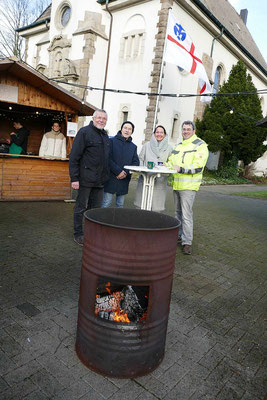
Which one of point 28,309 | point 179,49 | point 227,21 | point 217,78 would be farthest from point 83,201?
point 227,21

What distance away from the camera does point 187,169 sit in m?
4.27

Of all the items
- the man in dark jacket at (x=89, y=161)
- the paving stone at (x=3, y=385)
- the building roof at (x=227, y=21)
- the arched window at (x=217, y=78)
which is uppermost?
the building roof at (x=227, y=21)

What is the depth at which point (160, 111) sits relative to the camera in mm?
16172

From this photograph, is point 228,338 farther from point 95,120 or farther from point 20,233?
point 20,233

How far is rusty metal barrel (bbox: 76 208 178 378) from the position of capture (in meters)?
1.78

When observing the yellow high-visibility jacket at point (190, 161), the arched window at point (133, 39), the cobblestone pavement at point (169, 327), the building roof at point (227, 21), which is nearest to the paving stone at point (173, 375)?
the cobblestone pavement at point (169, 327)

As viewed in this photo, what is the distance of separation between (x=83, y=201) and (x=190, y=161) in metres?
1.67

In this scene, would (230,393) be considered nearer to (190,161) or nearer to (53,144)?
(190,161)

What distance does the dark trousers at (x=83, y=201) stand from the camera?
4.34m

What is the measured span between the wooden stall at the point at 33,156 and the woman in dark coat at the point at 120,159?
2.75 meters

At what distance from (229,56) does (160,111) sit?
10146 mm

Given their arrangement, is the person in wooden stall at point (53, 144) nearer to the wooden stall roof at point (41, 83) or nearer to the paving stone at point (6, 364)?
the wooden stall roof at point (41, 83)

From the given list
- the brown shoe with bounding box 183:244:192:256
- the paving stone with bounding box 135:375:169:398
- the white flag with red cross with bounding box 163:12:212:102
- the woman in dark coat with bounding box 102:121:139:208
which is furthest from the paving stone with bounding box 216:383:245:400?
the white flag with red cross with bounding box 163:12:212:102

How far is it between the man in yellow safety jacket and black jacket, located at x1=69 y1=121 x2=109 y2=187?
1069 millimetres
